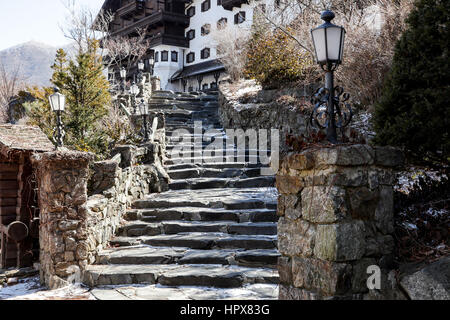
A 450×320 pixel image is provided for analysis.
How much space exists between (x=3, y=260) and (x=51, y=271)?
184 cm

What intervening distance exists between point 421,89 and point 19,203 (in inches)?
282

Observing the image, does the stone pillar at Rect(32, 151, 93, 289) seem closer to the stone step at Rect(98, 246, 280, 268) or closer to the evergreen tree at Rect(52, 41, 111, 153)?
the stone step at Rect(98, 246, 280, 268)

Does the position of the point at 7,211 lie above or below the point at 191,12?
below

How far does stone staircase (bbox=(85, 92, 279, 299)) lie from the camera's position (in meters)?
6.16

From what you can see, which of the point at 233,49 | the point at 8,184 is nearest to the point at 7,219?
the point at 8,184

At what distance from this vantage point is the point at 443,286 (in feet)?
11.0

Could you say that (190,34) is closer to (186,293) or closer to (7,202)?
(7,202)

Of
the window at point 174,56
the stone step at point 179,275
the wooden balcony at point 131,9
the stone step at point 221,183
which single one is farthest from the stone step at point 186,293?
the wooden balcony at point 131,9

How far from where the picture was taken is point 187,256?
7.13 m

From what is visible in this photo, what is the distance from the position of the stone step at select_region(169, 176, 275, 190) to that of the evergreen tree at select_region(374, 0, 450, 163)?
537 centimetres

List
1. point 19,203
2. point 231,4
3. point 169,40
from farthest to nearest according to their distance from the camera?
point 169,40 < point 231,4 < point 19,203

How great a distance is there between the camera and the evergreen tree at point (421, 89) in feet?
14.5

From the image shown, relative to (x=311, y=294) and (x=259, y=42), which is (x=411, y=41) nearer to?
(x=311, y=294)
